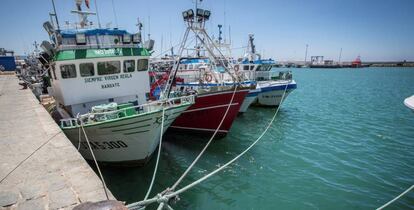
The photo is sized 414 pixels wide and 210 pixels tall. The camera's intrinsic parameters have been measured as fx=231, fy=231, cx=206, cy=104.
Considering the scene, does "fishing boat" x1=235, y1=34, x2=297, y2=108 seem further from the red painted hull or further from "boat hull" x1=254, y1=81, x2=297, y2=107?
the red painted hull

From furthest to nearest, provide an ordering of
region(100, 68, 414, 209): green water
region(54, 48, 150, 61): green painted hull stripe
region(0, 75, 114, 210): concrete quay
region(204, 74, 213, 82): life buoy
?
region(204, 74, 213, 82): life buoy < region(54, 48, 150, 61): green painted hull stripe < region(100, 68, 414, 209): green water < region(0, 75, 114, 210): concrete quay

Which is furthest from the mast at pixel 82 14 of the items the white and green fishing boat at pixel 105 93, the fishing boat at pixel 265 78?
the fishing boat at pixel 265 78

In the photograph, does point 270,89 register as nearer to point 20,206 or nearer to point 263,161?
point 263,161

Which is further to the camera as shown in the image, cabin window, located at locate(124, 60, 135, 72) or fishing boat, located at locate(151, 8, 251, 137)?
fishing boat, located at locate(151, 8, 251, 137)

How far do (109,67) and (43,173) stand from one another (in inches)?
216

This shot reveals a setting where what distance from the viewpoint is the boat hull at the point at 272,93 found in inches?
810

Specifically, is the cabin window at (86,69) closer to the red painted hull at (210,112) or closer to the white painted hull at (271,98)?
the red painted hull at (210,112)

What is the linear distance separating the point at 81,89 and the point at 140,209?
6.84 metres

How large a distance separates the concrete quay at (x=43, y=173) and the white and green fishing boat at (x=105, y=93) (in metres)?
1.22

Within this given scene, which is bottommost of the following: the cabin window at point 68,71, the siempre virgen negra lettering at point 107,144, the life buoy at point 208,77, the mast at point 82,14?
the siempre virgen negra lettering at point 107,144

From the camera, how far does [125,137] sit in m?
7.89

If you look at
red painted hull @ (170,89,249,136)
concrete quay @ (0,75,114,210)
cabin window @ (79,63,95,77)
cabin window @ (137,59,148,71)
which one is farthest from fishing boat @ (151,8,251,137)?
concrete quay @ (0,75,114,210)

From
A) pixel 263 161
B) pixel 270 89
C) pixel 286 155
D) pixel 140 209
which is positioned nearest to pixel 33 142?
pixel 140 209

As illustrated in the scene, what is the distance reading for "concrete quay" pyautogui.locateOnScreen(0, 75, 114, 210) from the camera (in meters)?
3.54
